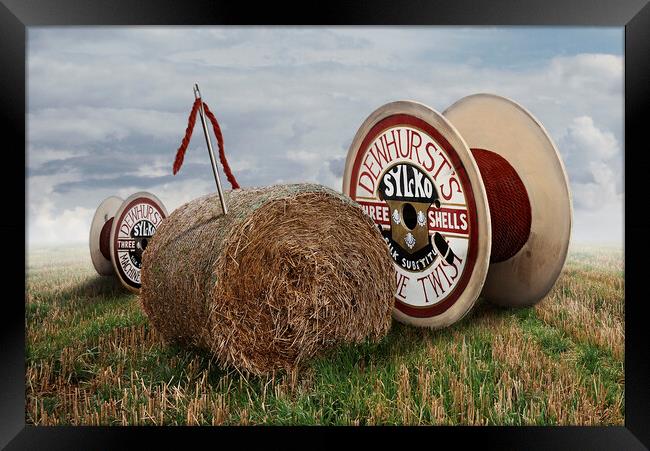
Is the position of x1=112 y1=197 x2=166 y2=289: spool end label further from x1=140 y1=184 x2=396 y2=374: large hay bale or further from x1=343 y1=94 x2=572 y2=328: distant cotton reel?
x1=343 y1=94 x2=572 y2=328: distant cotton reel

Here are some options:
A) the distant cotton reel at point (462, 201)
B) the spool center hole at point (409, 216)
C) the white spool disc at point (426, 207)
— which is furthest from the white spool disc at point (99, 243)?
the spool center hole at point (409, 216)

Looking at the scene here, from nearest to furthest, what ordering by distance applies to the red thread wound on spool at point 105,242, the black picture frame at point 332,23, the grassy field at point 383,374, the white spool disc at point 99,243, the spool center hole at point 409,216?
the black picture frame at point 332,23 → the grassy field at point 383,374 → the spool center hole at point 409,216 → the white spool disc at point 99,243 → the red thread wound on spool at point 105,242

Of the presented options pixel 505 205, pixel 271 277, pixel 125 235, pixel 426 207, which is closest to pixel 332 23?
pixel 271 277

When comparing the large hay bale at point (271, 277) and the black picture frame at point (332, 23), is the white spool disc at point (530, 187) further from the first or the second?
the black picture frame at point (332, 23)

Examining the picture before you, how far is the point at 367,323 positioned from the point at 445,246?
0.72 m

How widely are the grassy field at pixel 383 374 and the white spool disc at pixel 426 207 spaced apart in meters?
0.28

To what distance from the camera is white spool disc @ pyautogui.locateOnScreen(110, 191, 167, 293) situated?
19.9 feet

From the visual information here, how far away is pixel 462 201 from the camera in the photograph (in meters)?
3.97

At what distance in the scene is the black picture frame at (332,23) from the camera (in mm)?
2689

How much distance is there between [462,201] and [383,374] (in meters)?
1.21

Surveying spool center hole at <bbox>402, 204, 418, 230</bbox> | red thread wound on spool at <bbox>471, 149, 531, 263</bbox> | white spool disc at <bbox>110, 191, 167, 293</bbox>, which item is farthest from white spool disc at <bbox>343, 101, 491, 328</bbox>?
white spool disc at <bbox>110, 191, 167, 293</bbox>

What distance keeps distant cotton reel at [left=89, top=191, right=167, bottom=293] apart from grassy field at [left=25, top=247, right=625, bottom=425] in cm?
114

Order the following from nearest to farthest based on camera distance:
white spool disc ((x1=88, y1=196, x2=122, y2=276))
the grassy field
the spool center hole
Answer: the grassy field < the spool center hole < white spool disc ((x1=88, y1=196, x2=122, y2=276))

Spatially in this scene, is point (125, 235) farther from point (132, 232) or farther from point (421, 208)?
point (421, 208)
